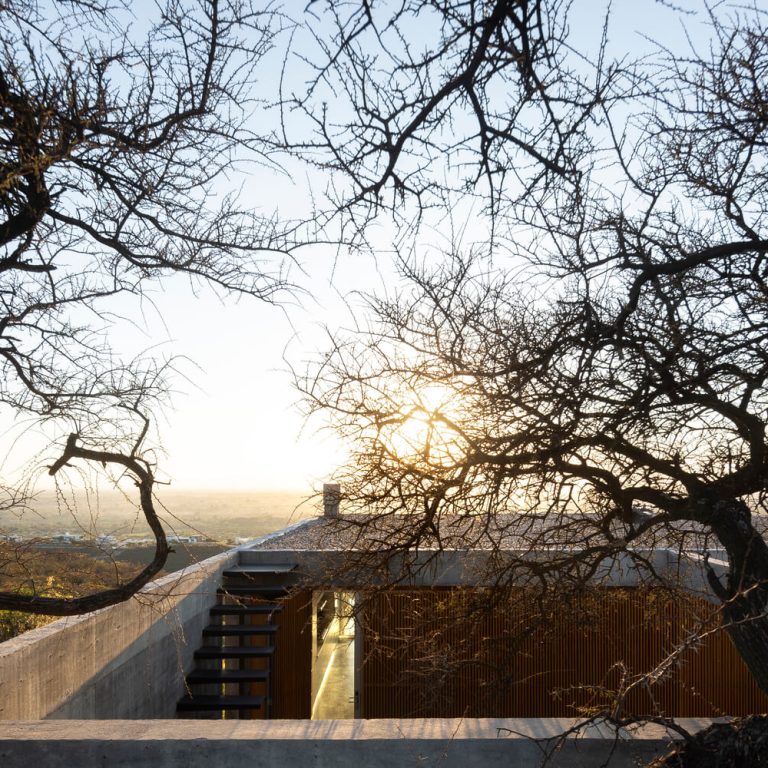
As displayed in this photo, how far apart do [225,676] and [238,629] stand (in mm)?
957

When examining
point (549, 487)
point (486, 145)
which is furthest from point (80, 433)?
point (486, 145)

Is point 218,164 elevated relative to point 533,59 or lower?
elevated

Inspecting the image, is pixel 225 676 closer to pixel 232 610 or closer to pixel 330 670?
pixel 232 610

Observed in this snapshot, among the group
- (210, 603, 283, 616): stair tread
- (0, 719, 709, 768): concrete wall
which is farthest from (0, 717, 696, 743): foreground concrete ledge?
(210, 603, 283, 616): stair tread

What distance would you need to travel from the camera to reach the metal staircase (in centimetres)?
852

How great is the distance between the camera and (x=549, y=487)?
16.3 feet

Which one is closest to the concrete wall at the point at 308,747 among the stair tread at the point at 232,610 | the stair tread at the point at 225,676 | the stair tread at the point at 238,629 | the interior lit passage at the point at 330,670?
the stair tread at the point at 225,676

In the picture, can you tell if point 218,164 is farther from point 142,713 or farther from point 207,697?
point 207,697

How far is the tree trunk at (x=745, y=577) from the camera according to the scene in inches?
175

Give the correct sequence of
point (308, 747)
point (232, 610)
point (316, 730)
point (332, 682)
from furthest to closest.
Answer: point (332, 682) < point (232, 610) < point (316, 730) < point (308, 747)

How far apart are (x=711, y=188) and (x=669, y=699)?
791 cm

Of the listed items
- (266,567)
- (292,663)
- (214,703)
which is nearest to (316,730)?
(214,703)

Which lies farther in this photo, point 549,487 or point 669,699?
point 669,699

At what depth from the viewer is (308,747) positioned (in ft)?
14.7
